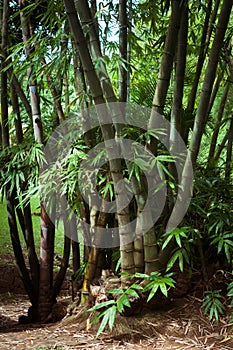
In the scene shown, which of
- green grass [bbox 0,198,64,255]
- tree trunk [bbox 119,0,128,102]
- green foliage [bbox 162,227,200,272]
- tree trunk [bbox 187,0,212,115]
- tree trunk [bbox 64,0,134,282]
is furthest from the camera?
green grass [bbox 0,198,64,255]

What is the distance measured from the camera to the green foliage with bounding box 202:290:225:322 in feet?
5.70

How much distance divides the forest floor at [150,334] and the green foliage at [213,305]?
0.10 ft

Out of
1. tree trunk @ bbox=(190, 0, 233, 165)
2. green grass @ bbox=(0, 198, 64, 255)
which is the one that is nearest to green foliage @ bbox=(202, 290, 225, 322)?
tree trunk @ bbox=(190, 0, 233, 165)

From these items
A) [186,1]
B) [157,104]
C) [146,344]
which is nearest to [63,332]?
[146,344]

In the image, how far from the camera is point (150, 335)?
5.65 ft

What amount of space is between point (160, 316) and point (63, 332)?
438 mm

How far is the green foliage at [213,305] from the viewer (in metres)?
1.74

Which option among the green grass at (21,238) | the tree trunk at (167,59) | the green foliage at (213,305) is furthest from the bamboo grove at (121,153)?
the green grass at (21,238)

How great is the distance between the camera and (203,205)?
210 cm

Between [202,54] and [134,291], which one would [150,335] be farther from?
[202,54]

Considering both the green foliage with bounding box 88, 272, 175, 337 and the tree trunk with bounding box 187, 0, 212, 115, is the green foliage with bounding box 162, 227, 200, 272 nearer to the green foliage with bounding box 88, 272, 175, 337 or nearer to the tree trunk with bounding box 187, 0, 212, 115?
the green foliage with bounding box 88, 272, 175, 337

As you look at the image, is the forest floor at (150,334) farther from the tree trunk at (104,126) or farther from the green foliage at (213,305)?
the tree trunk at (104,126)

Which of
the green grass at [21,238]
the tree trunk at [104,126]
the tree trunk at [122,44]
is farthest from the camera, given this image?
the green grass at [21,238]

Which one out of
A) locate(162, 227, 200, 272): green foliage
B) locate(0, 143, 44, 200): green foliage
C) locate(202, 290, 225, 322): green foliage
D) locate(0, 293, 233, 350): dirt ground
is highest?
locate(0, 143, 44, 200): green foliage
